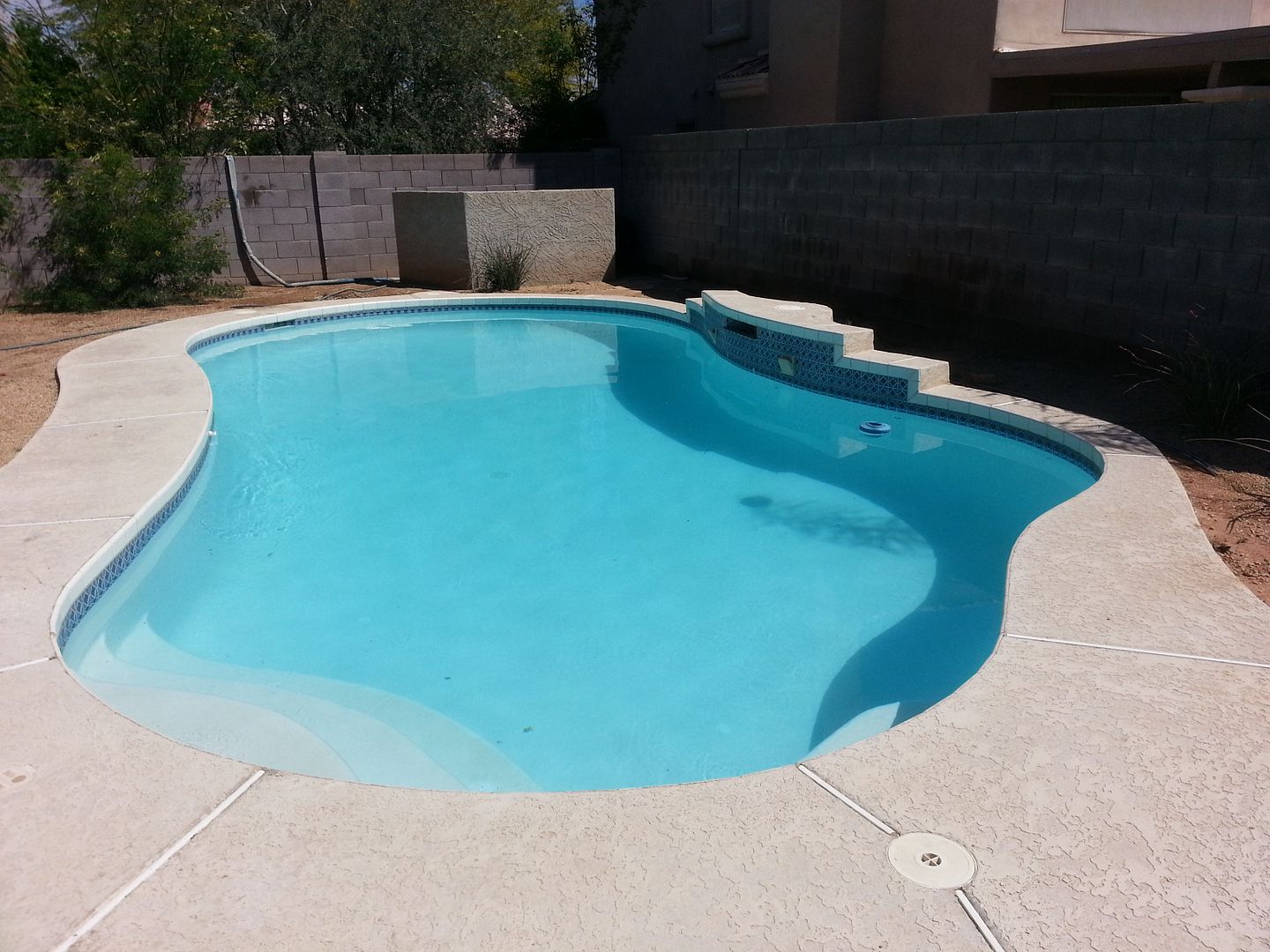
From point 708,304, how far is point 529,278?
143 inches

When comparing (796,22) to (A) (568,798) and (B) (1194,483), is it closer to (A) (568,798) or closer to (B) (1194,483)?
(B) (1194,483)

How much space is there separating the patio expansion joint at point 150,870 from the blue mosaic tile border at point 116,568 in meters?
1.42

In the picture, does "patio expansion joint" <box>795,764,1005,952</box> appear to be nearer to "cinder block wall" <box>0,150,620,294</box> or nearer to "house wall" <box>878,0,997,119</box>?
"house wall" <box>878,0,997,119</box>

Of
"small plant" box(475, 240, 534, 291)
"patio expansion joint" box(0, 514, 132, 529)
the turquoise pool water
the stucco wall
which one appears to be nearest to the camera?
the turquoise pool water

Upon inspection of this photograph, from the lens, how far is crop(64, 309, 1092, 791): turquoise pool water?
149 inches

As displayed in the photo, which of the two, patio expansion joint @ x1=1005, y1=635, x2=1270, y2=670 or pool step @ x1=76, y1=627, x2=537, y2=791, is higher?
patio expansion joint @ x1=1005, y1=635, x2=1270, y2=670

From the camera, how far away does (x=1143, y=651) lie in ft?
10.5

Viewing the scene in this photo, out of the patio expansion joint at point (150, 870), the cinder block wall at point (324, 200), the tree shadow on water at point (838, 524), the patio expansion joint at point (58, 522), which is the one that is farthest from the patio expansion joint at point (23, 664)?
the cinder block wall at point (324, 200)

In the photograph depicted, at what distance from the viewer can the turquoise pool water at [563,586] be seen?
379cm

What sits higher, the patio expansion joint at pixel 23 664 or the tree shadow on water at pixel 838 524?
the patio expansion joint at pixel 23 664

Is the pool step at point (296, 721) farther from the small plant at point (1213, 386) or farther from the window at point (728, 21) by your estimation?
the window at point (728, 21)

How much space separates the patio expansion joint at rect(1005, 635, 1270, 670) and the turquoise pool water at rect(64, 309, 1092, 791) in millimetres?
732

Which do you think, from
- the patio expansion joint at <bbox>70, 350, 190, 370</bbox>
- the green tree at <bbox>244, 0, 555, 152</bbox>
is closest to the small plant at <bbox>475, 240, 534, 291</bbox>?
the green tree at <bbox>244, 0, 555, 152</bbox>

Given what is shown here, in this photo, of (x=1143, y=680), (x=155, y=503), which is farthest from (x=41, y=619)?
(x=1143, y=680)
